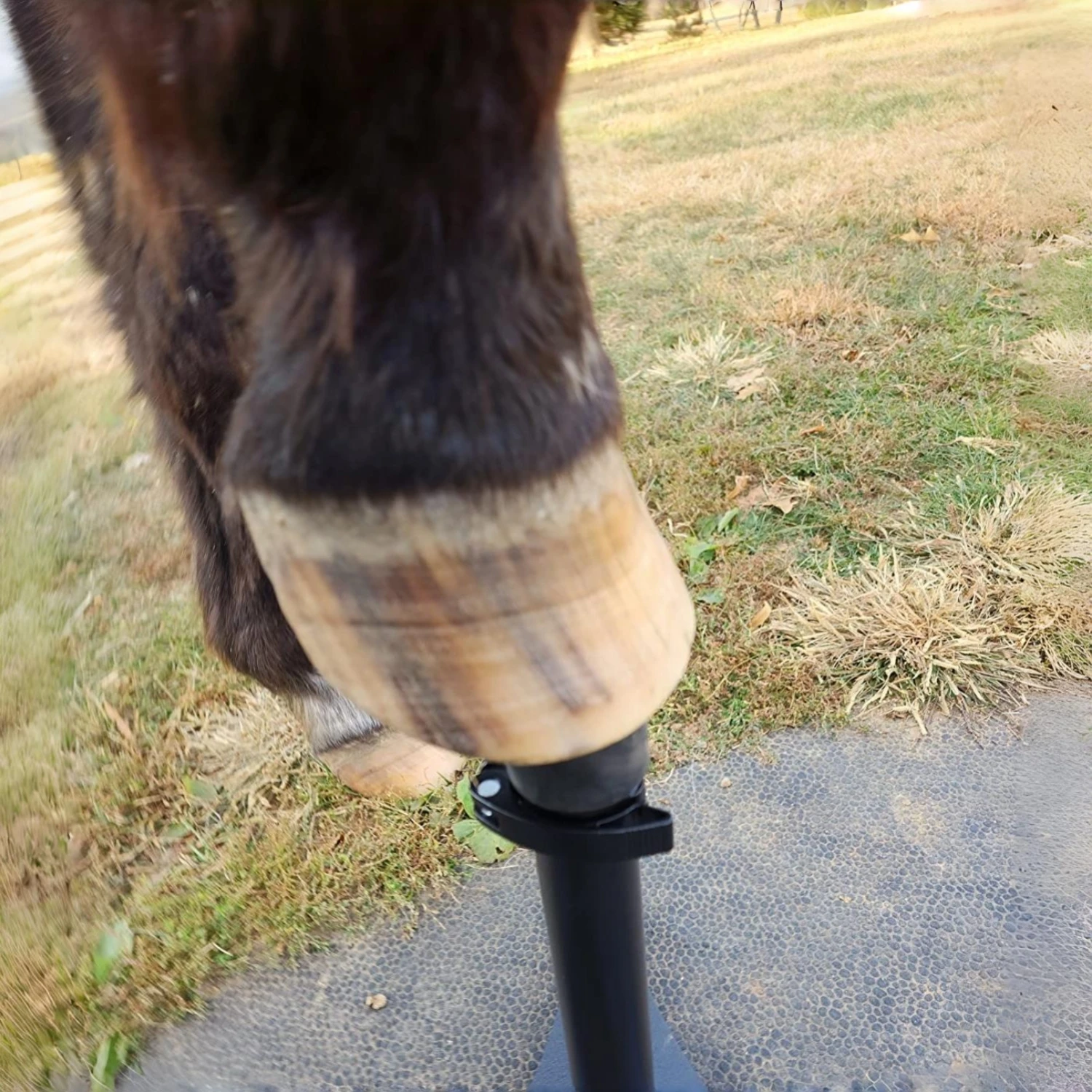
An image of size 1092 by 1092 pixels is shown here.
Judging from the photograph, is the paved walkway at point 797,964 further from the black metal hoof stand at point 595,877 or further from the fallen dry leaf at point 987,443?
the fallen dry leaf at point 987,443

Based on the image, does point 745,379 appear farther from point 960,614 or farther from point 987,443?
point 960,614

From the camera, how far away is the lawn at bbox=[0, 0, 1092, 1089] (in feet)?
3.41

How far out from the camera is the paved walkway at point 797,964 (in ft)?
2.93

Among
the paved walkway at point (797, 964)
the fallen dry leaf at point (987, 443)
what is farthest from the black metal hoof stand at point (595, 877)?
the fallen dry leaf at point (987, 443)

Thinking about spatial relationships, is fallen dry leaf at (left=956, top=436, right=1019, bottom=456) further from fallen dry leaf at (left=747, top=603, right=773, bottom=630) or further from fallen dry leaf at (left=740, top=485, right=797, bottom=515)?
fallen dry leaf at (left=747, top=603, right=773, bottom=630)

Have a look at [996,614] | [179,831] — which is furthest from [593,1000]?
[996,614]

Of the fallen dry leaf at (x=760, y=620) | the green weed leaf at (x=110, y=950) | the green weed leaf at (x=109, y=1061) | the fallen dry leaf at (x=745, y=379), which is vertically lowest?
the green weed leaf at (x=109, y=1061)

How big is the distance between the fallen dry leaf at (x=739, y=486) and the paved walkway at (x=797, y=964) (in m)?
0.64

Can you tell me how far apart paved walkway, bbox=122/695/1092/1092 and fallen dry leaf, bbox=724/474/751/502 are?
0.64 m

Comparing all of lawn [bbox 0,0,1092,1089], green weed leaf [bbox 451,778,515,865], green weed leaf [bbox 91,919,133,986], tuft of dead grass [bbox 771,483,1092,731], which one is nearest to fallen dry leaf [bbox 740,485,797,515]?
lawn [bbox 0,0,1092,1089]

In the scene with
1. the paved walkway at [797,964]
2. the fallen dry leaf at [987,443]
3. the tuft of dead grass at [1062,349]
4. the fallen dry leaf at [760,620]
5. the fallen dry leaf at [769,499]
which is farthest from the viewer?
the tuft of dead grass at [1062,349]

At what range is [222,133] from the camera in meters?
0.30

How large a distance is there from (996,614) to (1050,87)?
242 centimetres

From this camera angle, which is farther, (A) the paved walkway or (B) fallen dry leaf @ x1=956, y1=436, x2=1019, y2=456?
(B) fallen dry leaf @ x1=956, y1=436, x2=1019, y2=456
